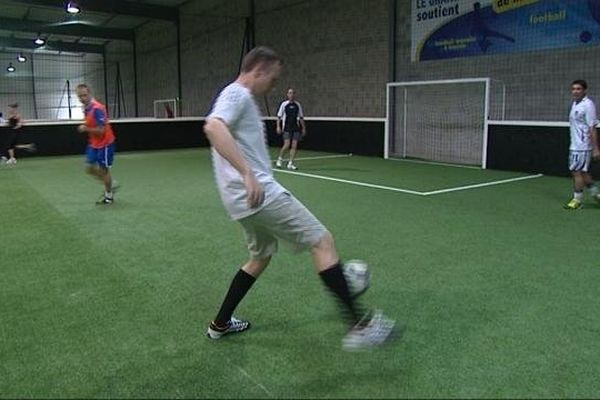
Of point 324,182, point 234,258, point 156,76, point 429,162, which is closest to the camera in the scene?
point 234,258

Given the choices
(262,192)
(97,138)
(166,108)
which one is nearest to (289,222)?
(262,192)

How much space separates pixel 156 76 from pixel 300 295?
24.3 meters

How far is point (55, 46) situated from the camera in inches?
1177

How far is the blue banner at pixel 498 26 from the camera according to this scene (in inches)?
396

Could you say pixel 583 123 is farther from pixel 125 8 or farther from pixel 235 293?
pixel 125 8

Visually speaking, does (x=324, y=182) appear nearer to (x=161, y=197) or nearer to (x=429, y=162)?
(x=161, y=197)

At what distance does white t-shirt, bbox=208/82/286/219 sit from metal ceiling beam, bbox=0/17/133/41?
23205 mm

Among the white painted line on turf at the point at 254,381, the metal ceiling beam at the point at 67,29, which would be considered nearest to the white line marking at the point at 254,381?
the white painted line on turf at the point at 254,381

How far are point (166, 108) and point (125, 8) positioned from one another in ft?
14.1

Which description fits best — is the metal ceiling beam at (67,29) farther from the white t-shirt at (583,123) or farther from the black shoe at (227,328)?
the black shoe at (227,328)

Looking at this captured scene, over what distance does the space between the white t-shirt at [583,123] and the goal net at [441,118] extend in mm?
4226

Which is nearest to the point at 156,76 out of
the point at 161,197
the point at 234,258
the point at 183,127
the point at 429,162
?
the point at 183,127

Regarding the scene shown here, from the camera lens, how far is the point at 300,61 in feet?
55.9

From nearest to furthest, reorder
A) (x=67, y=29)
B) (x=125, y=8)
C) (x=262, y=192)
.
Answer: (x=262, y=192) < (x=125, y=8) < (x=67, y=29)
